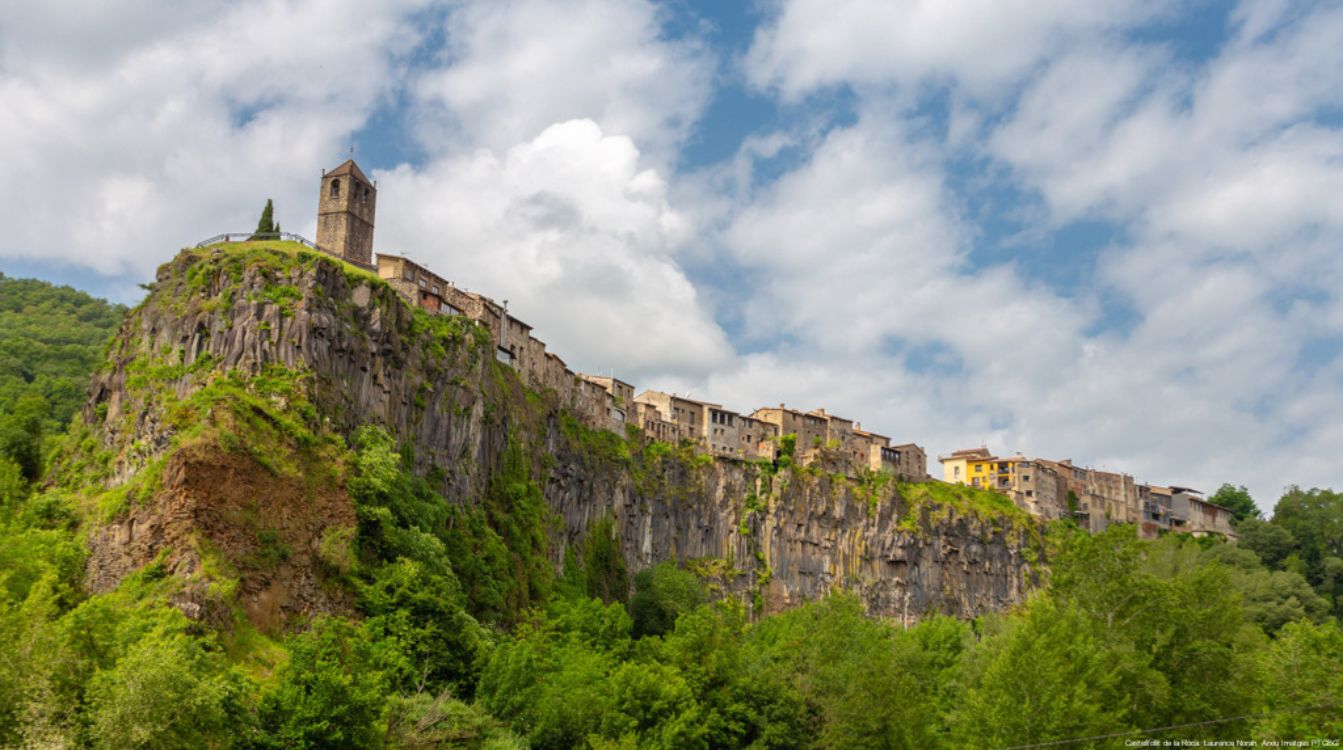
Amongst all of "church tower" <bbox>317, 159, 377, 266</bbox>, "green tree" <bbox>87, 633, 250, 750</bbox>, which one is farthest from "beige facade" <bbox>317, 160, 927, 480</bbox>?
"green tree" <bbox>87, 633, 250, 750</bbox>

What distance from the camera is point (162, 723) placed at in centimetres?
3338

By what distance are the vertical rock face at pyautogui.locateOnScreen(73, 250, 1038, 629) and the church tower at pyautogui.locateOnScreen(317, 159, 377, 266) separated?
14.1 metres

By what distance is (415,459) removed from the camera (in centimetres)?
6875

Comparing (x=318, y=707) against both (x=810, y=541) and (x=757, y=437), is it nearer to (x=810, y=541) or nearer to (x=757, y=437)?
(x=810, y=541)

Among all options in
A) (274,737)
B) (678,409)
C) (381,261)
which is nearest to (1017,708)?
(274,737)

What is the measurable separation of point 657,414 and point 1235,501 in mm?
110015

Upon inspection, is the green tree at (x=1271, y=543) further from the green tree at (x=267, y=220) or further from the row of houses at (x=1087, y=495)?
the green tree at (x=267, y=220)

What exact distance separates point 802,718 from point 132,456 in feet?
127

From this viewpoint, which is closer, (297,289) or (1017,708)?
(1017,708)

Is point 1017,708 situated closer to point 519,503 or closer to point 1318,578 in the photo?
point 519,503

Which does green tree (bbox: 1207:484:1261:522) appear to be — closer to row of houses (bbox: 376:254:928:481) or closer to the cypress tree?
row of houses (bbox: 376:254:928:481)

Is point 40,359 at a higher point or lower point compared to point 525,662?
higher

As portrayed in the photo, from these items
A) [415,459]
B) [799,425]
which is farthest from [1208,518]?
[415,459]

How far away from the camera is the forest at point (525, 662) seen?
1419 inches
